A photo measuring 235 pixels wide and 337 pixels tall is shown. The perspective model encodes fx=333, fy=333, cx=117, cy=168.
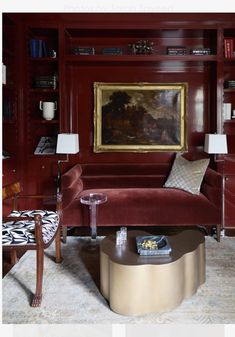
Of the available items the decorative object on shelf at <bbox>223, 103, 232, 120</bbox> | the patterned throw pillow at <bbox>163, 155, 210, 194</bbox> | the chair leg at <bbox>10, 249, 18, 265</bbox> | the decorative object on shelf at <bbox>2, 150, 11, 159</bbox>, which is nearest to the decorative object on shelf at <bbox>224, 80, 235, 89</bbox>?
the decorative object on shelf at <bbox>223, 103, 232, 120</bbox>

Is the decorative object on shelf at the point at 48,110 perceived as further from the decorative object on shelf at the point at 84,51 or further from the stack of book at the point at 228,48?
the stack of book at the point at 228,48

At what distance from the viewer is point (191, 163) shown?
4613 millimetres

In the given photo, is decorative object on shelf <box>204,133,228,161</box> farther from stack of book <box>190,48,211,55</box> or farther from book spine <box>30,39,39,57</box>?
book spine <box>30,39,39,57</box>

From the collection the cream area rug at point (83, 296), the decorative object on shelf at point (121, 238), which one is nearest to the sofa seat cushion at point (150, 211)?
the cream area rug at point (83, 296)

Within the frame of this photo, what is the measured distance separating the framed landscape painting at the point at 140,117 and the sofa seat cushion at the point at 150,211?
1.14 metres

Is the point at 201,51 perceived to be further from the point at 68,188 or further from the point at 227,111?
the point at 68,188

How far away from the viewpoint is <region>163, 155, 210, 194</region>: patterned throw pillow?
4.37m

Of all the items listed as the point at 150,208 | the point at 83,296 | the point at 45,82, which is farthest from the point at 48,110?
the point at 83,296

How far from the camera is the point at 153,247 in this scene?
254 centimetres

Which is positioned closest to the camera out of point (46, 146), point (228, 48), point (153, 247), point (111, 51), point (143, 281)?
point (143, 281)

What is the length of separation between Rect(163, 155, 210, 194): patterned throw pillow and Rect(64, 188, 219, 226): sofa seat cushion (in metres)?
0.28

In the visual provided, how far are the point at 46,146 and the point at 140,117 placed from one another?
57.8 inches

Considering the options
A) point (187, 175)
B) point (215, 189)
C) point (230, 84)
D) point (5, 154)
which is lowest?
point (215, 189)

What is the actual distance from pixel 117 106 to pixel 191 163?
1387 mm
